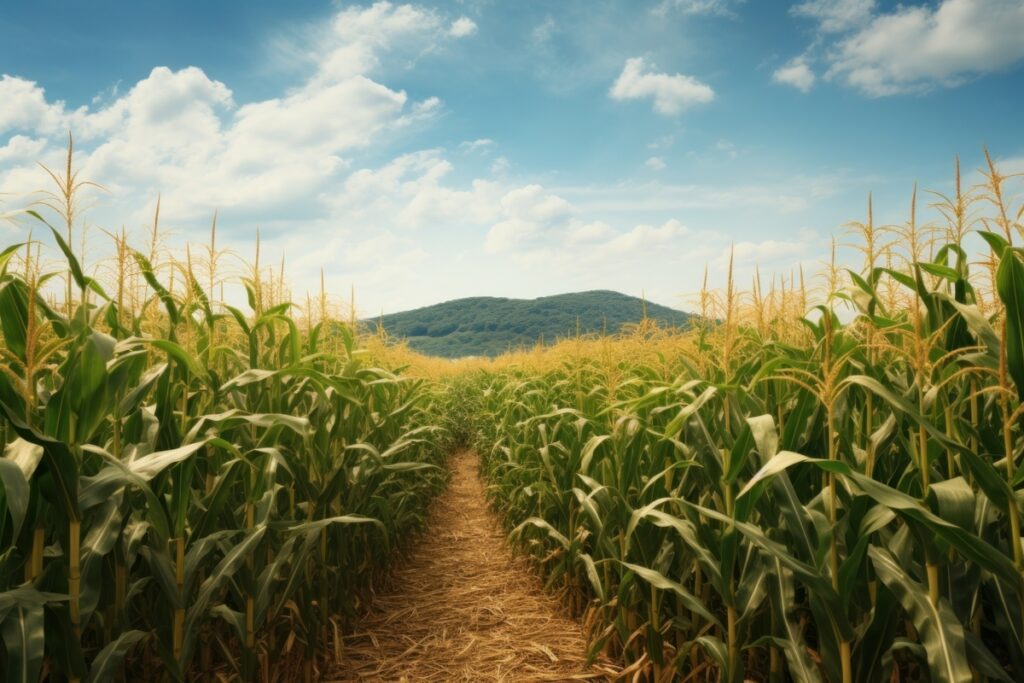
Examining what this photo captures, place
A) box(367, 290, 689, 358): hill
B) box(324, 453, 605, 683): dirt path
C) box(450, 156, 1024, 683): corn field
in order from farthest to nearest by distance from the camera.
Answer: box(367, 290, 689, 358): hill < box(324, 453, 605, 683): dirt path < box(450, 156, 1024, 683): corn field

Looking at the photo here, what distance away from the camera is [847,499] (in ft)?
6.76

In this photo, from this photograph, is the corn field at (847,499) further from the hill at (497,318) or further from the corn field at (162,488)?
the hill at (497,318)

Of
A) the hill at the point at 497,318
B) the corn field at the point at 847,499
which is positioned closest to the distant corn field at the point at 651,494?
the corn field at the point at 847,499

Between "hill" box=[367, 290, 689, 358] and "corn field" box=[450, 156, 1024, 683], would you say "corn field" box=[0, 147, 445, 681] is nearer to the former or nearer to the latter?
"corn field" box=[450, 156, 1024, 683]

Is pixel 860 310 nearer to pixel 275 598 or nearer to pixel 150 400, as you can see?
pixel 275 598

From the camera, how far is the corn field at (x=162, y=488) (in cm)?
177

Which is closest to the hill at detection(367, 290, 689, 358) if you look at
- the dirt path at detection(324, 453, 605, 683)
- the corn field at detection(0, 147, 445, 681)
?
the dirt path at detection(324, 453, 605, 683)

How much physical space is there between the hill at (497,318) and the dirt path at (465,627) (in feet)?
290

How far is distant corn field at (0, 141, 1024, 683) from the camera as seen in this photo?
1715mm

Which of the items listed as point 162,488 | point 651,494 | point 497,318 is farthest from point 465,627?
point 497,318

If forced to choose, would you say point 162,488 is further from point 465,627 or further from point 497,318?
point 497,318

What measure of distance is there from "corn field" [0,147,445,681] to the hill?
9040cm

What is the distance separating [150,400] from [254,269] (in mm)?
851

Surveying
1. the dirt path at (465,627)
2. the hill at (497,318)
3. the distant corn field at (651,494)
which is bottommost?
the dirt path at (465,627)
